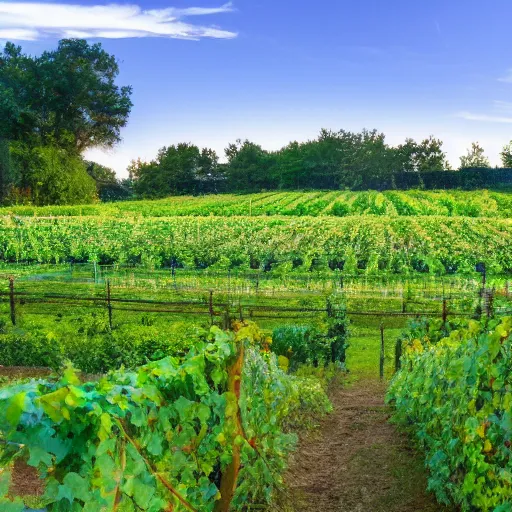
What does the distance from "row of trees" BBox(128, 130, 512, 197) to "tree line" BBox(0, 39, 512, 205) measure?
3.4 inches

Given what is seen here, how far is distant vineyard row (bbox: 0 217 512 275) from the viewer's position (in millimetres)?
31562

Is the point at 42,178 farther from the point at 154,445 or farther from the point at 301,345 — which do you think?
the point at 154,445

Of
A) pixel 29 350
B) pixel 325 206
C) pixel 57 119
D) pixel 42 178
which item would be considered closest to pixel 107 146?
pixel 57 119

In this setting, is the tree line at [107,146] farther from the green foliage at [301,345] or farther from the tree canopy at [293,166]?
the green foliage at [301,345]

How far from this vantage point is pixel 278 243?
35.0 m

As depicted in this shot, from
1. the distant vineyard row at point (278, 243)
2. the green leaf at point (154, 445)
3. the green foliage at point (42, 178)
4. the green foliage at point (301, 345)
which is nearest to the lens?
the green leaf at point (154, 445)

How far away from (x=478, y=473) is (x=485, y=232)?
111 ft

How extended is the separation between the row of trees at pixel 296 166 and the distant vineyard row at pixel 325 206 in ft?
19.2

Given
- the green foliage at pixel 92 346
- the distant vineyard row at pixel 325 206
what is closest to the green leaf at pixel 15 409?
the green foliage at pixel 92 346

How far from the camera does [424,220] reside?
127 ft

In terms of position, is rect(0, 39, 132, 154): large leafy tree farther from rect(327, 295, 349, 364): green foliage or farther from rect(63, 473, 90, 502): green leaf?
rect(63, 473, 90, 502): green leaf

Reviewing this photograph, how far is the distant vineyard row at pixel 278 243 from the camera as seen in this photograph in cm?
3156

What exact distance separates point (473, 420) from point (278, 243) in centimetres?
3072

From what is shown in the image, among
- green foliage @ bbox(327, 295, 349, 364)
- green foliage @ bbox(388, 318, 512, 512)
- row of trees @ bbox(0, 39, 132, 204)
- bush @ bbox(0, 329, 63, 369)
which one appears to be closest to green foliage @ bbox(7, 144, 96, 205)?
row of trees @ bbox(0, 39, 132, 204)
